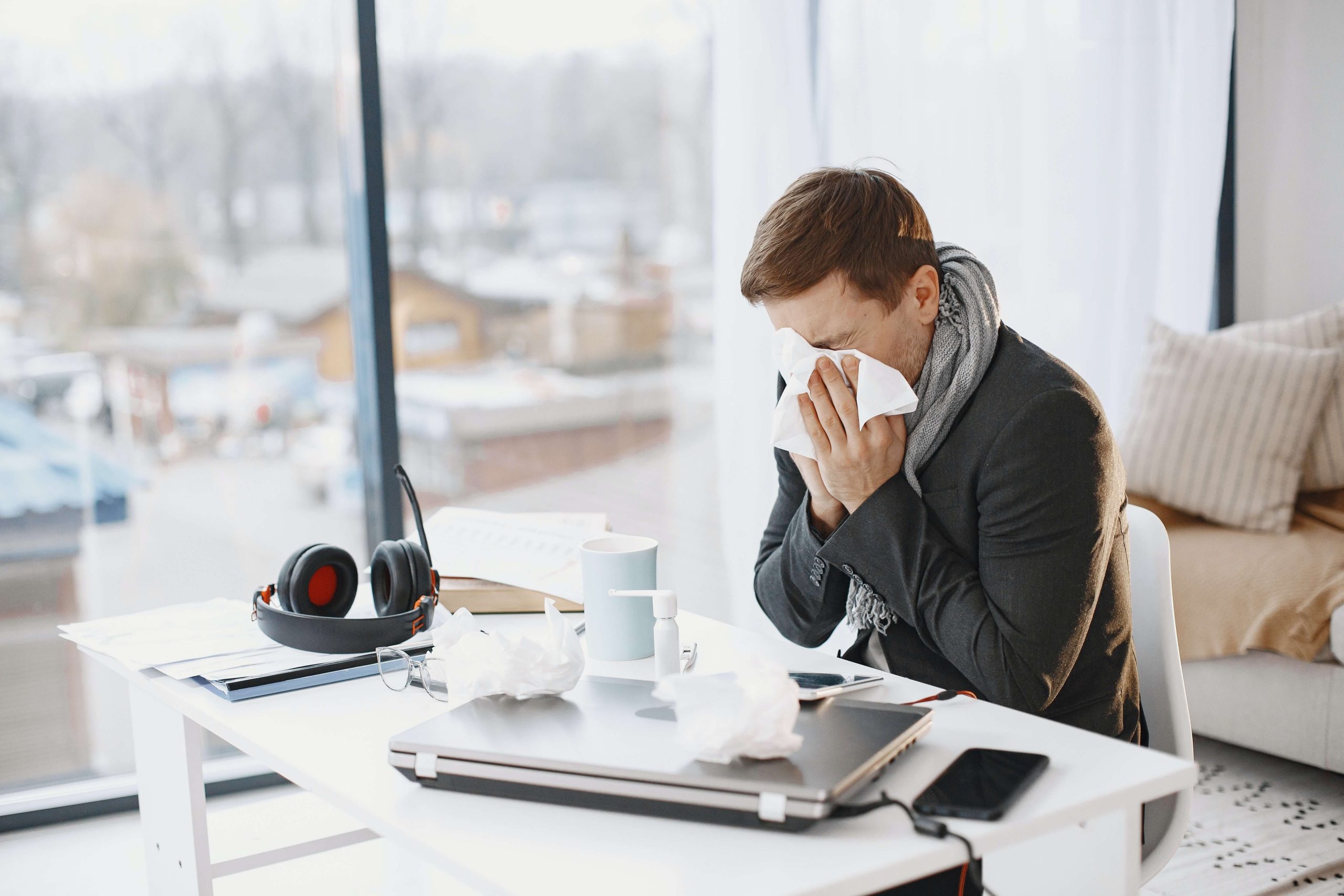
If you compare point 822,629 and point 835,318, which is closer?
point 835,318

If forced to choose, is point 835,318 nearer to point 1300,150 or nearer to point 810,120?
point 810,120

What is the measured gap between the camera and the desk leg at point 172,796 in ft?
3.98

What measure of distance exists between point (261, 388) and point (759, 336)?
38.0 inches

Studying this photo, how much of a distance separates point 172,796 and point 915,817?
0.85 metres

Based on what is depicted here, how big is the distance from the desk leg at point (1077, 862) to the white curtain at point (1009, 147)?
4.24 ft

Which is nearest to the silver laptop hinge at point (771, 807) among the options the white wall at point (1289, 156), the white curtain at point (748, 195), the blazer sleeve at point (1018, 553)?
the blazer sleeve at point (1018, 553)

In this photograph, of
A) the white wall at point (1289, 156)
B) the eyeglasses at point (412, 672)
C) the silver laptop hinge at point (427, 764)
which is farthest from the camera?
the white wall at point (1289, 156)

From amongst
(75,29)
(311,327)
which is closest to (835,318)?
(311,327)

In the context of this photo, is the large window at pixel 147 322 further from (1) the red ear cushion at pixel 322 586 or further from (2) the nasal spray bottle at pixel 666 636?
(2) the nasal spray bottle at pixel 666 636

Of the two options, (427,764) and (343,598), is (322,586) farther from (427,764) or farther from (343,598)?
(427,764)

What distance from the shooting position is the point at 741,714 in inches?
31.1

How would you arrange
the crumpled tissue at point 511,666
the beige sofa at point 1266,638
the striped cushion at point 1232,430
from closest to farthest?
1. the crumpled tissue at point 511,666
2. the beige sofa at point 1266,638
3. the striped cushion at point 1232,430

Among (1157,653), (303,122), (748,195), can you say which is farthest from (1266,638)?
(303,122)

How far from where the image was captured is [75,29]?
2010mm
